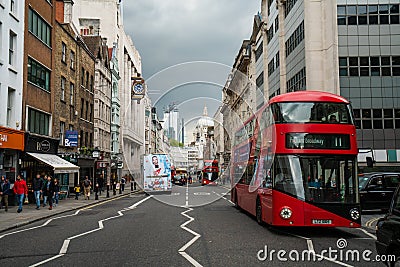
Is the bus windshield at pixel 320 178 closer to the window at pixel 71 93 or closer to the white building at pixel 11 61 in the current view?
the white building at pixel 11 61

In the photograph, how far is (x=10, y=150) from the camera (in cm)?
2469

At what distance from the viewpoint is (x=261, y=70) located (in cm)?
5731

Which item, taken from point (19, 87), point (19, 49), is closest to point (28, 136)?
point (19, 87)

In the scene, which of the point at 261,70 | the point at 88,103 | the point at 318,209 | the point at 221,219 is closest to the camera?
the point at 318,209

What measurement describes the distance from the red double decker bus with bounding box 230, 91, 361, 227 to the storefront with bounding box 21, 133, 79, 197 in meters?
17.7

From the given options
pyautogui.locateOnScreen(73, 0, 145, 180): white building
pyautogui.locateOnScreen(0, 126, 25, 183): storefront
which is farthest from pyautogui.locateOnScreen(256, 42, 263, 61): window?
pyautogui.locateOnScreen(0, 126, 25, 183): storefront

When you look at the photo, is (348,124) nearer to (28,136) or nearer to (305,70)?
(28,136)

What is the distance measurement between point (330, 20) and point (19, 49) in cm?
2413

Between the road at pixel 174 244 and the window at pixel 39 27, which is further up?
the window at pixel 39 27

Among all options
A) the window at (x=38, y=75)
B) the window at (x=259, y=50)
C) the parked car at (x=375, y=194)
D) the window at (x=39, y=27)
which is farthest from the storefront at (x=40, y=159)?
the window at (x=259, y=50)

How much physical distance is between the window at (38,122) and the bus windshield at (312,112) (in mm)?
19214

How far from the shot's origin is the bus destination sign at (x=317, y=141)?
12625 mm

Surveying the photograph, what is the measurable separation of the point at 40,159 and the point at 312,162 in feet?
61.9

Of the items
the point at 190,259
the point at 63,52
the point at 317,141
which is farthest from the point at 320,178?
the point at 63,52
